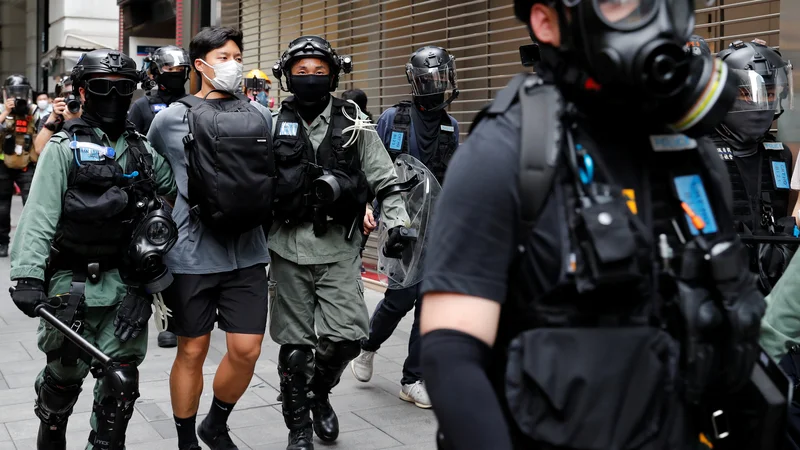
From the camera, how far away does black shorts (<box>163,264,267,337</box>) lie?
14.9 feet

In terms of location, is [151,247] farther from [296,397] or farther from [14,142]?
[14,142]

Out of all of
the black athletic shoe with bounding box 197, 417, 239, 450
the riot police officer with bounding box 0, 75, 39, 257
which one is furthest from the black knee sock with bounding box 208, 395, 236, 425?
the riot police officer with bounding box 0, 75, 39, 257

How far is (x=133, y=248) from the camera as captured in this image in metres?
4.12

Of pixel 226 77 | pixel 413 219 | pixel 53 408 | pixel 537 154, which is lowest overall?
pixel 53 408

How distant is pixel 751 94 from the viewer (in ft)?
15.1

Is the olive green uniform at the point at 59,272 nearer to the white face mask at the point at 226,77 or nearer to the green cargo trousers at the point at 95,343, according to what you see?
the green cargo trousers at the point at 95,343

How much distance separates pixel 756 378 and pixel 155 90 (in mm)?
6702

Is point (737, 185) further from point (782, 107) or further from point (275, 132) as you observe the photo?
point (275, 132)

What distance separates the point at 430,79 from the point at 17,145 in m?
7.35

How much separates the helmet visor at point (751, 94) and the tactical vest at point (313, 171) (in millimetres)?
1841

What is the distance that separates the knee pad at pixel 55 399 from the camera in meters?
4.21

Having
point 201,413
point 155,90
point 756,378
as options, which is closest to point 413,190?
point 201,413

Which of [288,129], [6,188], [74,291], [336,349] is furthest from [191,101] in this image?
[6,188]

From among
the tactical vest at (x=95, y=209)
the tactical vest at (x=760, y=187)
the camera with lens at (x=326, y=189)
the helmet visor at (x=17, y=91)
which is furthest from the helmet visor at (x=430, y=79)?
the helmet visor at (x=17, y=91)
